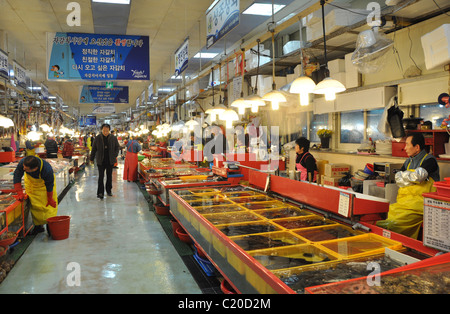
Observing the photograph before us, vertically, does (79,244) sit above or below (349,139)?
below

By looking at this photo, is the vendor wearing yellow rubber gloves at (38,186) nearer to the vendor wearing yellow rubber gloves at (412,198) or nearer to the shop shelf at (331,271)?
the shop shelf at (331,271)

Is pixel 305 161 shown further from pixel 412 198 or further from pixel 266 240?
pixel 266 240

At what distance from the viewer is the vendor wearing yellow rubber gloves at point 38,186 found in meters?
5.57

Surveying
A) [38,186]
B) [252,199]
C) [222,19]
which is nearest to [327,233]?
[252,199]

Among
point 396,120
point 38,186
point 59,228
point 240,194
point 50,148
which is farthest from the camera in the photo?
point 50,148

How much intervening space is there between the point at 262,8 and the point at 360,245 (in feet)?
21.0

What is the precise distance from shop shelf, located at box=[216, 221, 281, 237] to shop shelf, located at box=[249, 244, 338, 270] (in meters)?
0.53

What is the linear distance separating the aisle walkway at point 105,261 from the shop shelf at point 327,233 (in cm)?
149

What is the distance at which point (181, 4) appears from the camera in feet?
25.1

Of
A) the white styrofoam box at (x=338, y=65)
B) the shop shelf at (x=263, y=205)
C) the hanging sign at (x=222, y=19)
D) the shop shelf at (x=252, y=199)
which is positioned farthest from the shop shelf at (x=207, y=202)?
the white styrofoam box at (x=338, y=65)

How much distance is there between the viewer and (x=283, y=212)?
411 centimetres

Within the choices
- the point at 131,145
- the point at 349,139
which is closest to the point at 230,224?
the point at 349,139
